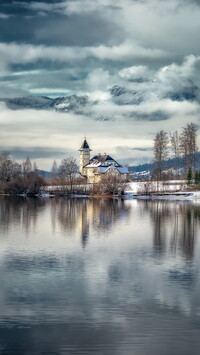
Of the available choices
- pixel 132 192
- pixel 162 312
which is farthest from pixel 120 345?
pixel 132 192

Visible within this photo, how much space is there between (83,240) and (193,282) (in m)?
12.0

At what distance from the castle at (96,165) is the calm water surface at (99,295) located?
12042 centimetres

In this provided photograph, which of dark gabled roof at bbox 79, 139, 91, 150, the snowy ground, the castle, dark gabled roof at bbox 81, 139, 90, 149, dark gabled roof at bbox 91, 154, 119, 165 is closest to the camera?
the snowy ground

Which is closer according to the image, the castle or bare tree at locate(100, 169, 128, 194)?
bare tree at locate(100, 169, 128, 194)

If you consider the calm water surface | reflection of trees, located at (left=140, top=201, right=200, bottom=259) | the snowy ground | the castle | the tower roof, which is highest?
the tower roof

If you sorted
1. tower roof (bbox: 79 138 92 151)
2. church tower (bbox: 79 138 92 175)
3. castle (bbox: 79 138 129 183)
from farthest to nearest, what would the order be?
1. tower roof (bbox: 79 138 92 151)
2. church tower (bbox: 79 138 92 175)
3. castle (bbox: 79 138 129 183)

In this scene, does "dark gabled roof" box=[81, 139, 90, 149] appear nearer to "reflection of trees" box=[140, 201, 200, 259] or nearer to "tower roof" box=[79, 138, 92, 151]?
"tower roof" box=[79, 138, 92, 151]

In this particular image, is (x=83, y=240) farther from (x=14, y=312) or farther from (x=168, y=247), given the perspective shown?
(x=14, y=312)

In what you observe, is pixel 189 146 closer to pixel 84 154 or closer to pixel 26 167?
pixel 26 167

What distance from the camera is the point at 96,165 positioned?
15938 cm

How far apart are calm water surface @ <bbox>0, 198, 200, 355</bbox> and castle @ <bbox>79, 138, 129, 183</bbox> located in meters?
120

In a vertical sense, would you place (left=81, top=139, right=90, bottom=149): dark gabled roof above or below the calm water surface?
above

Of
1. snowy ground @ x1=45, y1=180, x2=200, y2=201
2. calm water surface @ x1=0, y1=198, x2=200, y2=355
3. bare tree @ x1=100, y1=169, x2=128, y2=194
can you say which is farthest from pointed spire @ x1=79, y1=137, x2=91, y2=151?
calm water surface @ x1=0, y1=198, x2=200, y2=355

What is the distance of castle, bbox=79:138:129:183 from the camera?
153 m
